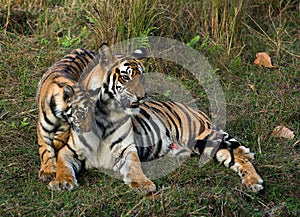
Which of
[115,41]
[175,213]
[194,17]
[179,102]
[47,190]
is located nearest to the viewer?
[175,213]

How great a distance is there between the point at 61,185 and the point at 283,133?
6.55 ft

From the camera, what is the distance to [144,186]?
4285 millimetres

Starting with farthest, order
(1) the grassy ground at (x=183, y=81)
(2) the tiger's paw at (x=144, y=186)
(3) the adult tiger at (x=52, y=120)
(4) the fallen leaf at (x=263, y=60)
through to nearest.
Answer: (4) the fallen leaf at (x=263, y=60) < (3) the adult tiger at (x=52, y=120) < (2) the tiger's paw at (x=144, y=186) < (1) the grassy ground at (x=183, y=81)

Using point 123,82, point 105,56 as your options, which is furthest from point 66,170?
point 105,56

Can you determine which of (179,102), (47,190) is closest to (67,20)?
(179,102)

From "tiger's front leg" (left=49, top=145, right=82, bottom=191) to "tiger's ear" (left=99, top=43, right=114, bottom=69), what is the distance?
669mm

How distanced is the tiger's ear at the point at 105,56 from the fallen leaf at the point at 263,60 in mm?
2261

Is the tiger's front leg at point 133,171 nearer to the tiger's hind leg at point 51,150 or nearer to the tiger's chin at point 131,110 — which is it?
the tiger's chin at point 131,110

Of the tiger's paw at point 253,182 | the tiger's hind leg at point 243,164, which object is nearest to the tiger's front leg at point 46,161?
the tiger's hind leg at point 243,164

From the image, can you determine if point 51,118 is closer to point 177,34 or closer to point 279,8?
point 177,34

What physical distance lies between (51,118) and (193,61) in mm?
2077

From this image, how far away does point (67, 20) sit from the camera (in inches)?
263

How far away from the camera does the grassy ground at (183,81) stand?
163 inches

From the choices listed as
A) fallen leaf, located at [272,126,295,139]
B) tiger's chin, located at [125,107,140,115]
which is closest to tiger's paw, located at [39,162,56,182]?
tiger's chin, located at [125,107,140,115]
